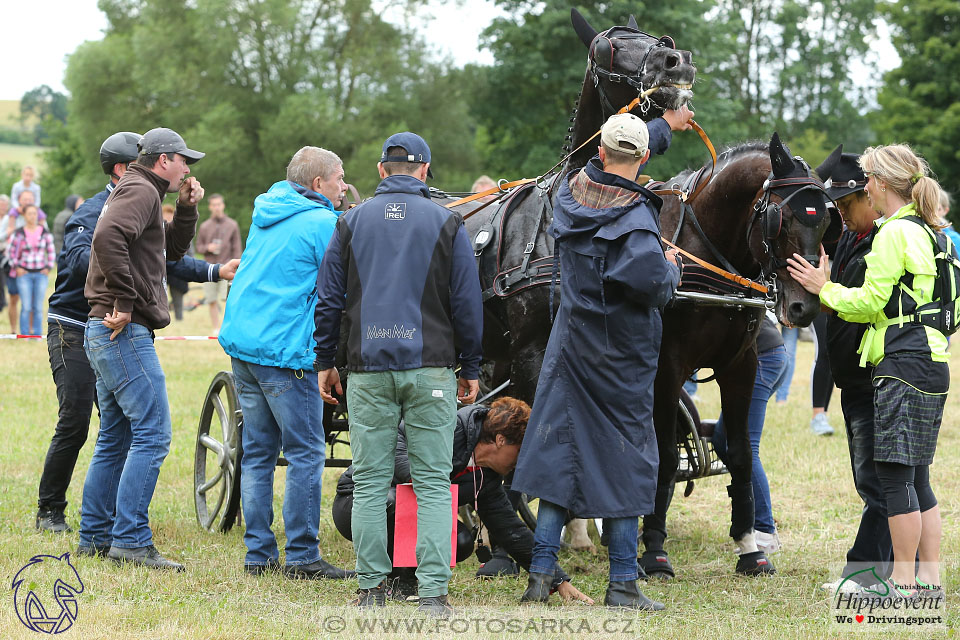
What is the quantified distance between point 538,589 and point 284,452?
1482 mm

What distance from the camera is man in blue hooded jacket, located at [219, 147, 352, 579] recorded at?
490 centimetres

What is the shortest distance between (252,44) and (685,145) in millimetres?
13671

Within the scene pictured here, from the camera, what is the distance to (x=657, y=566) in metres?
5.21

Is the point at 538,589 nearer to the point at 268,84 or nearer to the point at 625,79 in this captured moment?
the point at 625,79

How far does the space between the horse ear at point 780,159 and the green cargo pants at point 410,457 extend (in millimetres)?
1777

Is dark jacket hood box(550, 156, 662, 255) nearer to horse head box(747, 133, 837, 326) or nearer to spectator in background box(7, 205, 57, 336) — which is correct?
horse head box(747, 133, 837, 326)

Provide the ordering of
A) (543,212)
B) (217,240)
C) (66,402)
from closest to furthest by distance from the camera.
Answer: (543,212) < (66,402) < (217,240)

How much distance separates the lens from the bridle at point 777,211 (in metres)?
4.59

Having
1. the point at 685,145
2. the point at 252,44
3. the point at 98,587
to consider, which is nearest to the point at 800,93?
the point at 685,145

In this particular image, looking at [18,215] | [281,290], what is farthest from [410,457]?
[18,215]

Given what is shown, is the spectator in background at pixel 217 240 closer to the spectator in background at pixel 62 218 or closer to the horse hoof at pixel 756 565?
the spectator in background at pixel 62 218

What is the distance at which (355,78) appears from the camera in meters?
32.2

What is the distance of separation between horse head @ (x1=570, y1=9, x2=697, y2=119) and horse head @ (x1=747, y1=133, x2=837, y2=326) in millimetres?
575

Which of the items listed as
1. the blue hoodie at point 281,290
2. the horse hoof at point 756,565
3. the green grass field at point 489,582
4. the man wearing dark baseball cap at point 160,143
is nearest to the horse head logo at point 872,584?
the green grass field at point 489,582
